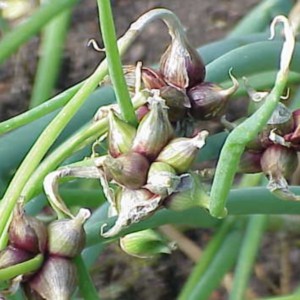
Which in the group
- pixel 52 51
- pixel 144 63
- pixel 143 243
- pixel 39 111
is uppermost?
pixel 39 111

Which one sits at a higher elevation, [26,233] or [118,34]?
[26,233]

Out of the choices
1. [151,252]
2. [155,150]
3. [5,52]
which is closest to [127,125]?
[155,150]

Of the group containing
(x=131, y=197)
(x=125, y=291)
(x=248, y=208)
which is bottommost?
(x=125, y=291)

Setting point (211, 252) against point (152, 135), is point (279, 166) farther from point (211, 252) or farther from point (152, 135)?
point (211, 252)

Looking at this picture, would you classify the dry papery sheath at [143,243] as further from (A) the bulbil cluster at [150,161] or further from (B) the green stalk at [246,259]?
(B) the green stalk at [246,259]

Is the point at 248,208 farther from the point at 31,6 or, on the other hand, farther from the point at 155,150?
the point at 31,6

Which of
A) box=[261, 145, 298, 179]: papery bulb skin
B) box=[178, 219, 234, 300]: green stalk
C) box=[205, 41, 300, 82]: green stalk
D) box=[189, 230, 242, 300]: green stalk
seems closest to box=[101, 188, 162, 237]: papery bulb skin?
box=[261, 145, 298, 179]: papery bulb skin

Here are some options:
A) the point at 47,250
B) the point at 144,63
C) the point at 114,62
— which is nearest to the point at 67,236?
the point at 47,250
